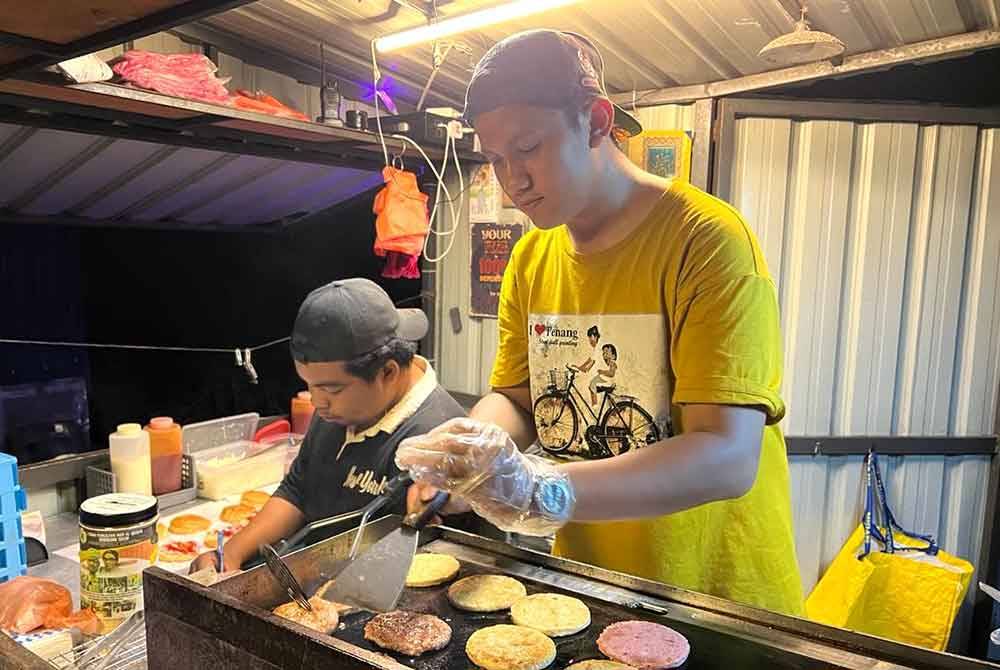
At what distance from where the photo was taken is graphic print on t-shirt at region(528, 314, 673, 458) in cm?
142

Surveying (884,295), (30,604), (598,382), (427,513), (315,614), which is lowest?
(30,604)

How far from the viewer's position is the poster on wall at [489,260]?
A: 11.6 ft

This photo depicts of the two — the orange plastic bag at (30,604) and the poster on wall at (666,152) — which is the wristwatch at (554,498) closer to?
the orange plastic bag at (30,604)

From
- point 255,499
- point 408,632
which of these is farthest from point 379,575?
point 255,499

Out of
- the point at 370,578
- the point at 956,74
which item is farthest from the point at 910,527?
the point at 370,578

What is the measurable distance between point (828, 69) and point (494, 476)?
7.55 feet

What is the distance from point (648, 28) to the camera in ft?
8.54

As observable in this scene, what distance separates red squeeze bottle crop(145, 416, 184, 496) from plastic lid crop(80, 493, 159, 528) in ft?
3.88

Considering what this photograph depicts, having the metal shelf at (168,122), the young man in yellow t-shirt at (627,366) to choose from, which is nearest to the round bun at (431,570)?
the young man in yellow t-shirt at (627,366)

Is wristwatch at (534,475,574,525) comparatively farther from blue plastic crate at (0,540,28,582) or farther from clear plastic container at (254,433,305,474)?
clear plastic container at (254,433,305,474)

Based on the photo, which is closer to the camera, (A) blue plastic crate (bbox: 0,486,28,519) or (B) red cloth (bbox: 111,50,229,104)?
(A) blue plastic crate (bbox: 0,486,28,519)

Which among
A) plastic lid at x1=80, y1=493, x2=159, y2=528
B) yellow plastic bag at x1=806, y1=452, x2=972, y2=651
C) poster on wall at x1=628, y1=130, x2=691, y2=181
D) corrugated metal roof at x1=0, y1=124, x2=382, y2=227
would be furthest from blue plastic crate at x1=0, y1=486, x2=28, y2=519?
yellow plastic bag at x1=806, y1=452, x2=972, y2=651

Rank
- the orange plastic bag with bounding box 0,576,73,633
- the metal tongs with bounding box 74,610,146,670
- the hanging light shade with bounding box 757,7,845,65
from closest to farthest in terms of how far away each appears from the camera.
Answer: the metal tongs with bounding box 74,610,146,670 < the orange plastic bag with bounding box 0,576,73,633 < the hanging light shade with bounding box 757,7,845,65

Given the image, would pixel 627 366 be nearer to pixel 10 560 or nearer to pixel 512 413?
pixel 512 413
